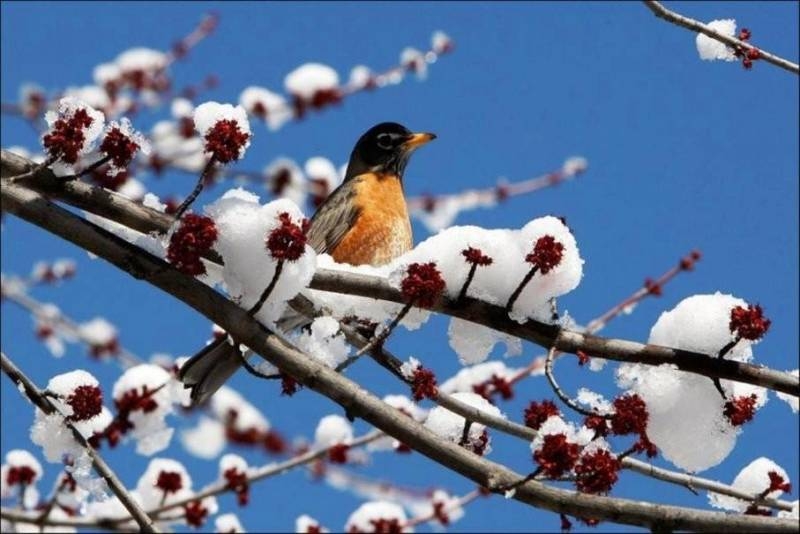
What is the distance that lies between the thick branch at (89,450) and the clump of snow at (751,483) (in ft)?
4.86

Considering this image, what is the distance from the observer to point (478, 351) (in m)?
3.03

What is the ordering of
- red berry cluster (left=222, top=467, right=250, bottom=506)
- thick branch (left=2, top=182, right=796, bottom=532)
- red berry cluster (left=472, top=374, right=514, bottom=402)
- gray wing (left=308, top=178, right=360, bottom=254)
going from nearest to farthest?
thick branch (left=2, top=182, right=796, bottom=532) < red berry cluster (left=222, top=467, right=250, bottom=506) < gray wing (left=308, top=178, right=360, bottom=254) < red berry cluster (left=472, top=374, right=514, bottom=402)

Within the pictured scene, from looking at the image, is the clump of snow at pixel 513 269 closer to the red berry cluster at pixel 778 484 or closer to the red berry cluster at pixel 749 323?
the red berry cluster at pixel 749 323

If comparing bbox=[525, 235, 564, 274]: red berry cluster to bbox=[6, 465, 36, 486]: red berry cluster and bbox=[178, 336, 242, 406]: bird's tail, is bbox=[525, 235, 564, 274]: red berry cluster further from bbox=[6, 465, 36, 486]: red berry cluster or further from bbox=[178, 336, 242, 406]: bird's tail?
bbox=[6, 465, 36, 486]: red berry cluster

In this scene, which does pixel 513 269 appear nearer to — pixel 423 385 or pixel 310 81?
pixel 423 385

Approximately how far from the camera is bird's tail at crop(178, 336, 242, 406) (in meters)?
3.45

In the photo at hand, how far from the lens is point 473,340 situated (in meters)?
3.02

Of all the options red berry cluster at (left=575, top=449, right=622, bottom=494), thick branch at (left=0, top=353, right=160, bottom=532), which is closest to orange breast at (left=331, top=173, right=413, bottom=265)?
thick branch at (left=0, top=353, right=160, bottom=532)

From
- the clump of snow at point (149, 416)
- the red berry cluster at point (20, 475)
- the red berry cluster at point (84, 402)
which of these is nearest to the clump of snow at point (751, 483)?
the red berry cluster at point (84, 402)

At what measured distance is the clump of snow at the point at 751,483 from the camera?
3119 mm

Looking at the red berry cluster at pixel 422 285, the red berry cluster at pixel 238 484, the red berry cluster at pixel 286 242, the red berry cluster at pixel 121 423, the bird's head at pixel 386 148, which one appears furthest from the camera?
the bird's head at pixel 386 148

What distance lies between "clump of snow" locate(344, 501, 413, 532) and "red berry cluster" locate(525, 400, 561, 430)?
3596mm

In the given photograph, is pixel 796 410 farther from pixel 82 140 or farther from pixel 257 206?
pixel 82 140

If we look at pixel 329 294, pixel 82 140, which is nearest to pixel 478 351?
pixel 329 294
